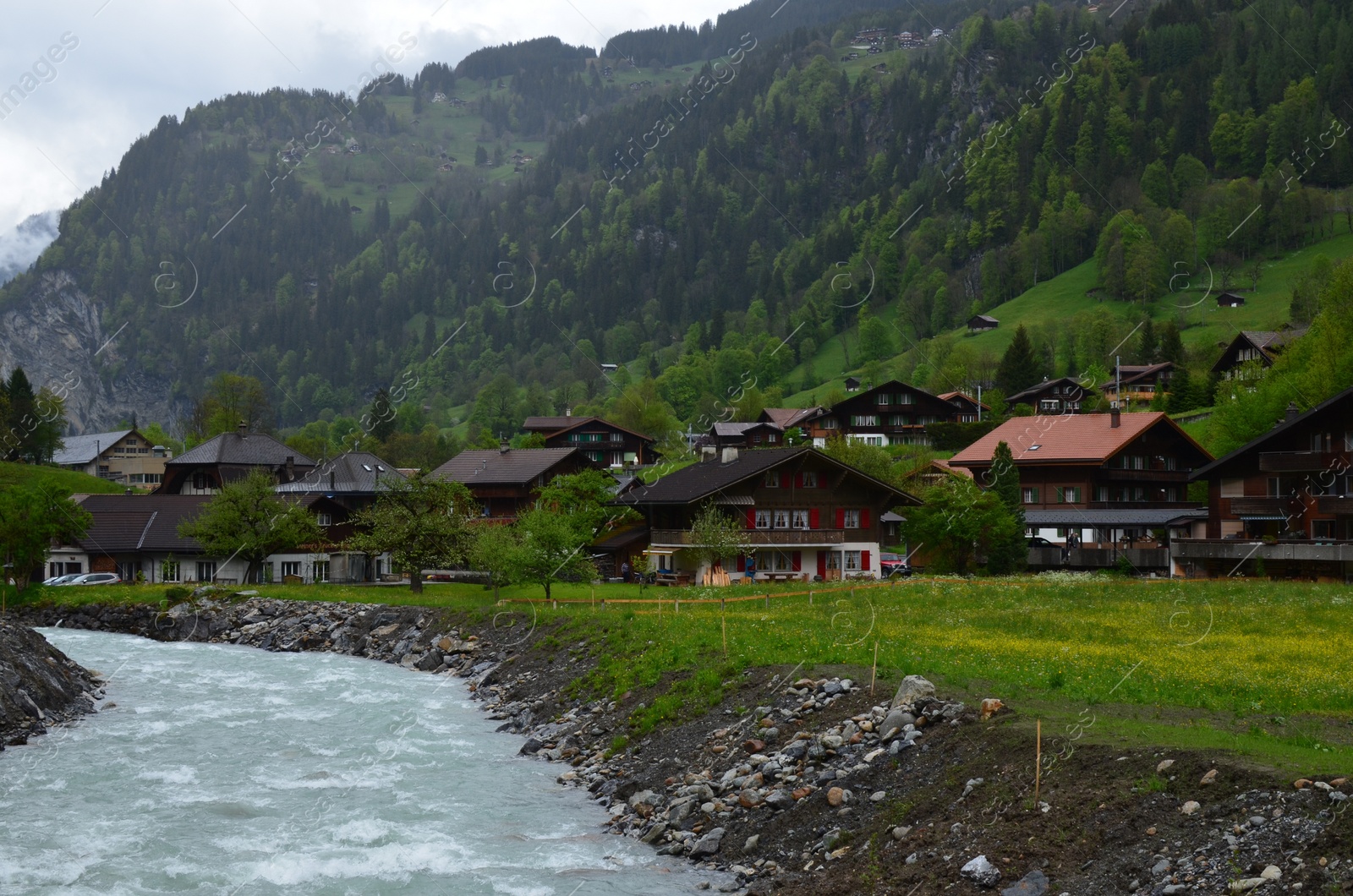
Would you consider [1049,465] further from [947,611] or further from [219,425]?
[219,425]

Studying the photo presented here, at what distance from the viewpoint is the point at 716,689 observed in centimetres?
2720

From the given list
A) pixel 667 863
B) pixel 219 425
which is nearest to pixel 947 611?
pixel 667 863

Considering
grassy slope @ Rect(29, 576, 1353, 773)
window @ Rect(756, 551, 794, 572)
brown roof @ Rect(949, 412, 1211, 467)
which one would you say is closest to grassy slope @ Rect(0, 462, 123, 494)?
window @ Rect(756, 551, 794, 572)

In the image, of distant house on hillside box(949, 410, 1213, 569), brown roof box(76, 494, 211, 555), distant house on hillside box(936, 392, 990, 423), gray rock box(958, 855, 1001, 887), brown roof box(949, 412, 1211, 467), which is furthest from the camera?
distant house on hillside box(936, 392, 990, 423)

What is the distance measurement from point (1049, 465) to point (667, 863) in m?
73.9

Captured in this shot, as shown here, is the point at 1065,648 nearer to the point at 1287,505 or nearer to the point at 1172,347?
the point at 1287,505

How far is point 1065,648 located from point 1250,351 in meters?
103

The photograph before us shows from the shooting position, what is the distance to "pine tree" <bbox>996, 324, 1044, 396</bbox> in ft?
487

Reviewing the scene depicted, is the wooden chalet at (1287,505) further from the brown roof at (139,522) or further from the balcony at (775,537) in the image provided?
the brown roof at (139,522)

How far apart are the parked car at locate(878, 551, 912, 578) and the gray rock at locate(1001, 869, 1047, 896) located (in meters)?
52.3

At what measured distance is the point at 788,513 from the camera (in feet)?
231

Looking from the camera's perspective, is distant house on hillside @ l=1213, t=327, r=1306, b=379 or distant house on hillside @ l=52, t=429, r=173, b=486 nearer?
distant house on hillside @ l=1213, t=327, r=1306, b=379

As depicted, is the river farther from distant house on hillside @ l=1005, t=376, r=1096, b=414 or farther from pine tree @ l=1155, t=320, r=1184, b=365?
pine tree @ l=1155, t=320, r=1184, b=365

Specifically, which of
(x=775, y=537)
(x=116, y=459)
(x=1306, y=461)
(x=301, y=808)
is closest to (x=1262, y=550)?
(x=1306, y=461)
